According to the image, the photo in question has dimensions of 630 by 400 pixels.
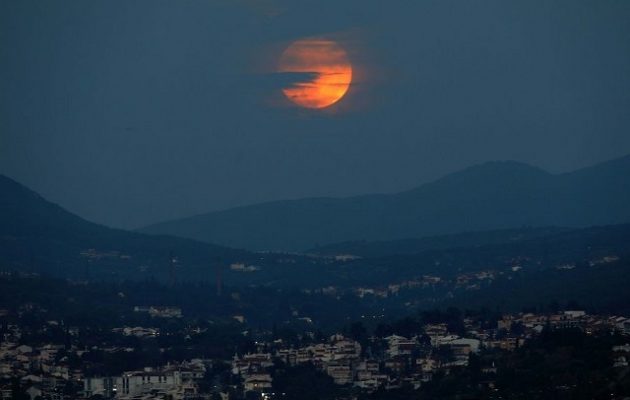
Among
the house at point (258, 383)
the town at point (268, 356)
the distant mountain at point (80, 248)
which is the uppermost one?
the distant mountain at point (80, 248)

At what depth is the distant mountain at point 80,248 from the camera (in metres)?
141

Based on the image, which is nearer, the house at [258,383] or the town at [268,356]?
the town at [268,356]

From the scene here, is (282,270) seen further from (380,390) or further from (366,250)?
(380,390)

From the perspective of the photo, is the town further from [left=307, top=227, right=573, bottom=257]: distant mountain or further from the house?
[left=307, top=227, right=573, bottom=257]: distant mountain

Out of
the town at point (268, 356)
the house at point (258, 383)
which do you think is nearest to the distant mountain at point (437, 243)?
the town at point (268, 356)

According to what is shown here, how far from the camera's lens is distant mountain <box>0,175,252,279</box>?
14062 centimetres

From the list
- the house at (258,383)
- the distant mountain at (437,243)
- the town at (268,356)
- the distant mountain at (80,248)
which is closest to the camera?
the town at (268,356)

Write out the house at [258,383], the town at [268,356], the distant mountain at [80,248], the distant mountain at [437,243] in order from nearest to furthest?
the town at [268,356] < the house at [258,383] < the distant mountain at [80,248] < the distant mountain at [437,243]

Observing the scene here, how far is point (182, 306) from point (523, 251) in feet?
101

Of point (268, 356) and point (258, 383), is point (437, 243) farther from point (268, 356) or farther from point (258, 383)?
point (258, 383)

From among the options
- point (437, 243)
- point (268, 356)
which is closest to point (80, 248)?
point (437, 243)

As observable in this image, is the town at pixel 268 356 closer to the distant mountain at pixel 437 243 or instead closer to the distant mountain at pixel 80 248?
the distant mountain at pixel 80 248

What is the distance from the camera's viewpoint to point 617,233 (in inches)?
5305

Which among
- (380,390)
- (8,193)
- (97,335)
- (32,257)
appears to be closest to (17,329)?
(97,335)
